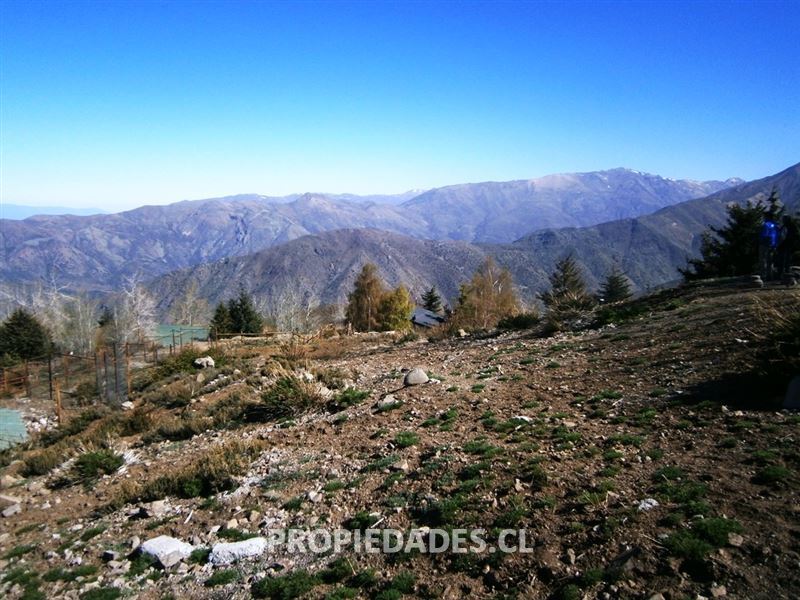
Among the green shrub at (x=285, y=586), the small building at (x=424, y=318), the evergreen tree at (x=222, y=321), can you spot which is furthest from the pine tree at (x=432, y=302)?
the green shrub at (x=285, y=586)

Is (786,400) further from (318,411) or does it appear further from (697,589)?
(318,411)

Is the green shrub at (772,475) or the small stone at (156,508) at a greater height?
the green shrub at (772,475)

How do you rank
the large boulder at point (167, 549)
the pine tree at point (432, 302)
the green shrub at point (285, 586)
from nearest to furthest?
the green shrub at point (285, 586)
the large boulder at point (167, 549)
the pine tree at point (432, 302)

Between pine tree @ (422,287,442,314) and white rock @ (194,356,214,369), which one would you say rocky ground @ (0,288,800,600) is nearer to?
white rock @ (194,356,214,369)

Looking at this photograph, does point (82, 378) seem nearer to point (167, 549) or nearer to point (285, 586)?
point (167, 549)

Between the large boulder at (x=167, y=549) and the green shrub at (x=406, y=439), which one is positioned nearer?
the large boulder at (x=167, y=549)

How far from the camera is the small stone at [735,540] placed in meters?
4.31

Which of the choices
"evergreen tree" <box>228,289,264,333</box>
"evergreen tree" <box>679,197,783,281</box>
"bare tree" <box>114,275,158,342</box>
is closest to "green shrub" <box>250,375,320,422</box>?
"evergreen tree" <box>679,197,783,281</box>

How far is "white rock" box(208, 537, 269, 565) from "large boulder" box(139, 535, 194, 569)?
15.7 inches

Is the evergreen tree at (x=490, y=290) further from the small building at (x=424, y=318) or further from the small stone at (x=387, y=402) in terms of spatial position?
the small stone at (x=387, y=402)

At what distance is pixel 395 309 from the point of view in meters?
48.5

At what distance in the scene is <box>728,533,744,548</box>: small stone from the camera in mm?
4305

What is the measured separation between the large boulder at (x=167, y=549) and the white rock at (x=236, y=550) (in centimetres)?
40

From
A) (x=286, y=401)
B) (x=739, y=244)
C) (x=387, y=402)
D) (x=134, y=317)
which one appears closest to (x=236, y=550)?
(x=387, y=402)
